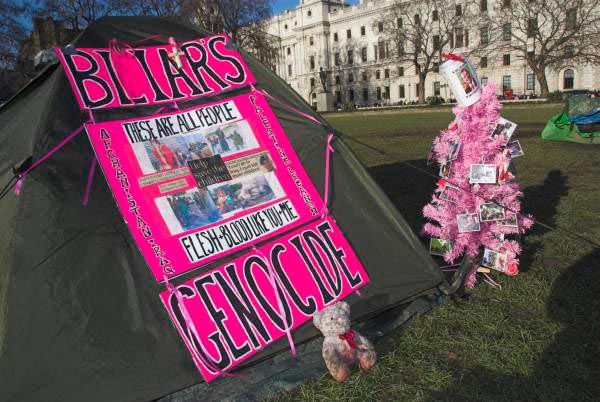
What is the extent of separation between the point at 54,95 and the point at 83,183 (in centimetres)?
63

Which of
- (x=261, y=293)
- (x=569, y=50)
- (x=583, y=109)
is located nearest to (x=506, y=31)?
(x=569, y=50)

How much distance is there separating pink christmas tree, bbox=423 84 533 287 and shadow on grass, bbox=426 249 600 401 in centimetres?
59

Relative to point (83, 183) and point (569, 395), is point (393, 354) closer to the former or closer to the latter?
point (569, 395)

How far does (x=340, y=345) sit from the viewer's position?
8.68 ft

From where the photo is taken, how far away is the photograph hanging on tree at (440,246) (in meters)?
4.01

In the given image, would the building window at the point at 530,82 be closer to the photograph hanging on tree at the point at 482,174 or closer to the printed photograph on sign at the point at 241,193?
the photograph hanging on tree at the point at 482,174

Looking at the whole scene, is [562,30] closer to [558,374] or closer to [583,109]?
[583,109]

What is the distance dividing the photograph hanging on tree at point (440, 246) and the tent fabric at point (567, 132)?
10.4m

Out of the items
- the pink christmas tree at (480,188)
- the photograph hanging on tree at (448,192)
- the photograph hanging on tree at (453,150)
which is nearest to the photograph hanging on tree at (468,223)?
the pink christmas tree at (480,188)

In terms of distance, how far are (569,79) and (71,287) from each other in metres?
64.7

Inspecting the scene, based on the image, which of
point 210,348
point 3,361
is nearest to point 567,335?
point 210,348

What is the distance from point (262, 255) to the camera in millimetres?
3092

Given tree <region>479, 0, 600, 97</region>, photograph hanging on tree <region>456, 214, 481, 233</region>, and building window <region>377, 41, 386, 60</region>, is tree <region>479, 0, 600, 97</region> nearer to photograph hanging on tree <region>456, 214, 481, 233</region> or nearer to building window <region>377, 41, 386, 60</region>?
building window <region>377, 41, 386, 60</region>

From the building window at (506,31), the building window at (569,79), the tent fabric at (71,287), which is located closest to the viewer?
the tent fabric at (71,287)
